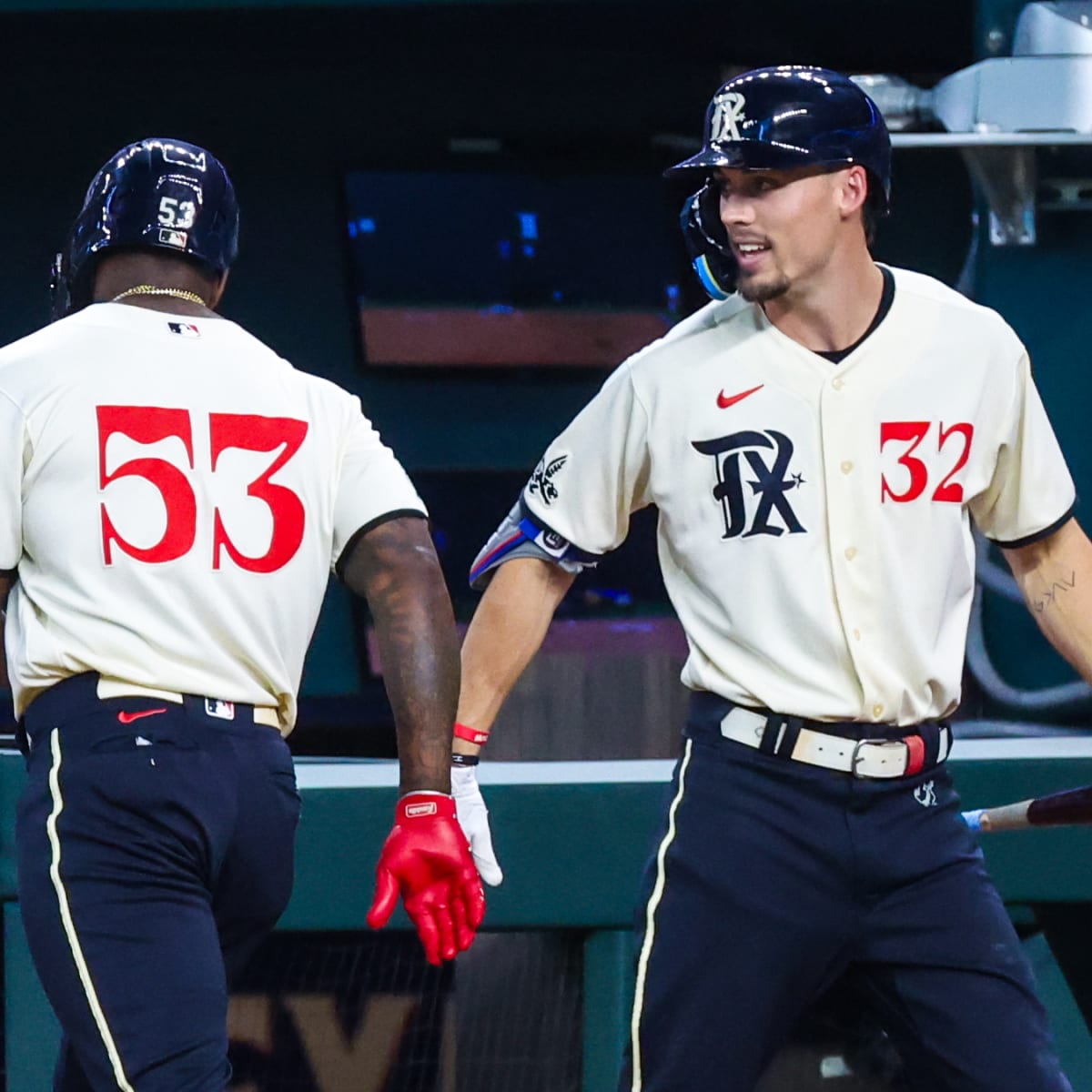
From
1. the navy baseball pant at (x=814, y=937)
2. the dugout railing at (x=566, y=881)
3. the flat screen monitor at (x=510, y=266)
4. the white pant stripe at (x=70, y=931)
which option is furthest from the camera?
the flat screen monitor at (x=510, y=266)

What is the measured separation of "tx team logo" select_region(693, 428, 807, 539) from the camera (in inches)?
96.7

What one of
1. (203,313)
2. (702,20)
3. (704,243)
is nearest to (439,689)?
(203,313)

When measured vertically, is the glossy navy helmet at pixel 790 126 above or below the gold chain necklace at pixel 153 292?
above

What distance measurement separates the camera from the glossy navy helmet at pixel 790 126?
251 centimetres

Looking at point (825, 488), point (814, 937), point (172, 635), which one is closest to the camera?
point (172, 635)

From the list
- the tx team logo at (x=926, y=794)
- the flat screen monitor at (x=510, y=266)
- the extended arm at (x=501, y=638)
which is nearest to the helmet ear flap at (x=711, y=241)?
the extended arm at (x=501, y=638)

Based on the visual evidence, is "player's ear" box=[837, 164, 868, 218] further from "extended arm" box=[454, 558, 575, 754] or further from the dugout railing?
the dugout railing

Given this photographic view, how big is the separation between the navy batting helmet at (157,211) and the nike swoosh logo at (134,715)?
0.62 meters

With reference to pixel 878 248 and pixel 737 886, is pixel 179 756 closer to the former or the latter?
pixel 737 886

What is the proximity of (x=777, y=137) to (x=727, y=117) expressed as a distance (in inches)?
3.2

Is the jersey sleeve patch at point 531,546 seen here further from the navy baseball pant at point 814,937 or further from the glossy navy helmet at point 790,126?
the glossy navy helmet at point 790,126

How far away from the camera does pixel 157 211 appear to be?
7.93 feet

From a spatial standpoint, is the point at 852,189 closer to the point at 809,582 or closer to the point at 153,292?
the point at 809,582

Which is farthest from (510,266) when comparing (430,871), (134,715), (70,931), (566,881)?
(70,931)
